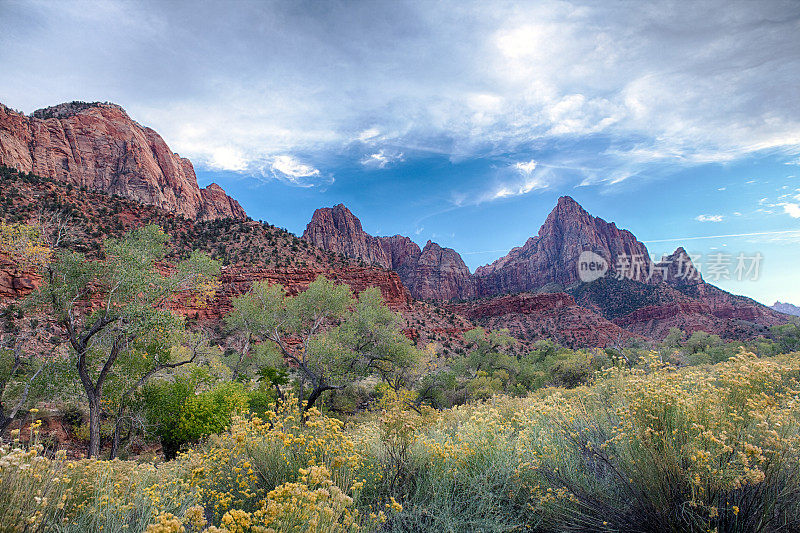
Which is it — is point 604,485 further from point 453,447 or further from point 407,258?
point 407,258

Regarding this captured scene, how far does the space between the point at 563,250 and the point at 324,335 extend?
139749mm

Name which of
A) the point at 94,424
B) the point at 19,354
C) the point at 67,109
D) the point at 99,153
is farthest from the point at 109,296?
the point at 67,109

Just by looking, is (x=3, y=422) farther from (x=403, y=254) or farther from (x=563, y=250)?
(x=563, y=250)

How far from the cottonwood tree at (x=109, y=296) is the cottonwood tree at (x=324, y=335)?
665cm

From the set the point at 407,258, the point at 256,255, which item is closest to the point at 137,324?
the point at 256,255

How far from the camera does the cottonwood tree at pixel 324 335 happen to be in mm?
16562

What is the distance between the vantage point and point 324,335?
1850 centimetres

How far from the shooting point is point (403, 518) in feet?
12.6

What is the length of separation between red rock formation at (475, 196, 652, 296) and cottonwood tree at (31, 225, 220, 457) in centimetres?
12801

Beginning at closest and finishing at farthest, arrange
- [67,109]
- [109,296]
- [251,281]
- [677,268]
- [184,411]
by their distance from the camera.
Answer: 1. [109,296]
2. [184,411]
3. [251,281]
4. [67,109]
5. [677,268]

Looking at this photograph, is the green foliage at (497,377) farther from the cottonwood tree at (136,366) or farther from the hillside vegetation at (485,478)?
the cottonwood tree at (136,366)

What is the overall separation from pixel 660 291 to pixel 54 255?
105m

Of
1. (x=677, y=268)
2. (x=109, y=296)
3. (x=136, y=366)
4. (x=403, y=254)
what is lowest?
(x=136, y=366)

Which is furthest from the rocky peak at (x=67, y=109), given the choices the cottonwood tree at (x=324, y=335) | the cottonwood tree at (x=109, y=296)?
the cottonwood tree at (x=109, y=296)
